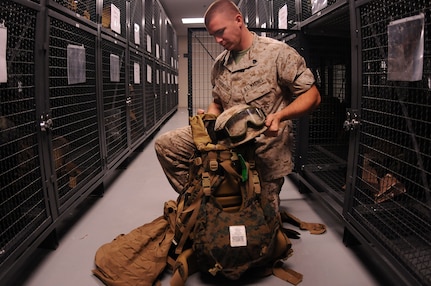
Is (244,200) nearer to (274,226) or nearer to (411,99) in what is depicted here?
(274,226)

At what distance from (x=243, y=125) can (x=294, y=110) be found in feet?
0.97

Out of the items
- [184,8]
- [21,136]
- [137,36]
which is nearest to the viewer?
[21,136]

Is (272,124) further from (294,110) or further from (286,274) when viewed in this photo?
(286,274)

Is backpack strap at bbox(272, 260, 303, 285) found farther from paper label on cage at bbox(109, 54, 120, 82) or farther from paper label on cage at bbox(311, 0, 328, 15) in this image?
paper label on cage at bbox(109, 54, 120, 82)

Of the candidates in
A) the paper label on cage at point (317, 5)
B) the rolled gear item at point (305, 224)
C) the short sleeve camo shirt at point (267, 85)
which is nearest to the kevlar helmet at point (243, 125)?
the short sleeve camo shirt at point (267, 85)

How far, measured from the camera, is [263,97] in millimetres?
2002

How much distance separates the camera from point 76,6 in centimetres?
236

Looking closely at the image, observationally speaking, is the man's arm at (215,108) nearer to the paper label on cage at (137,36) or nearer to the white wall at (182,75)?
the paper label on cage at (137,36)

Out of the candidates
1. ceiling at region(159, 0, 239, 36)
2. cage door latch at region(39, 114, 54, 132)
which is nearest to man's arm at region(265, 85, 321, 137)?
cage door latch at region(39, 114, 54, 132)

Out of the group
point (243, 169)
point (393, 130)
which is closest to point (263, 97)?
point (243, 169)

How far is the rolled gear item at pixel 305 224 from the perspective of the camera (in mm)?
2133

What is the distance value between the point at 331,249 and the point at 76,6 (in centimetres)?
219

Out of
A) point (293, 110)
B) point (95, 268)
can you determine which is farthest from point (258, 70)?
point (95, 268)

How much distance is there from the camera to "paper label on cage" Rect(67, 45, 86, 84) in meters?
2.17
